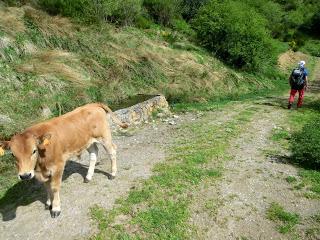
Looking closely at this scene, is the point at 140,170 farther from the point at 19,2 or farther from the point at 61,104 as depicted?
the point at 19,2

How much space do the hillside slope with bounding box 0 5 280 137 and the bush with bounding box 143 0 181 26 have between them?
7606 millimetres

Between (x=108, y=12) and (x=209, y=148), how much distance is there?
14301 millimetres

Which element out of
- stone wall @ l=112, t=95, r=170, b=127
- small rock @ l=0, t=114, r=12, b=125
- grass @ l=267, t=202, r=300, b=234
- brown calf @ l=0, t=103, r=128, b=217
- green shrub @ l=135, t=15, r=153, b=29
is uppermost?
brown calf @ l=0, t=103, r=128, b=217

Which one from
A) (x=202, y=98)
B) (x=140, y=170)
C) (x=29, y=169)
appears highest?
(x=29, y=169)

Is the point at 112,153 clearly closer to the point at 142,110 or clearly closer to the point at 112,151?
the point at 112,151

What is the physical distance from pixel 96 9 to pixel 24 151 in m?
16.9

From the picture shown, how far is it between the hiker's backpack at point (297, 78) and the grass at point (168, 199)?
21.6 ft

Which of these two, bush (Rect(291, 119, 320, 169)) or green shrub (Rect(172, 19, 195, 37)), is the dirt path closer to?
bush (Rect(291, 119, 320, 169))

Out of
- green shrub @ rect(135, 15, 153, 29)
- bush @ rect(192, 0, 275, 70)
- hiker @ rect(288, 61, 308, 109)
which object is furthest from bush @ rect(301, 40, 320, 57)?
hiker @ rect(288, 61, 308, 109)

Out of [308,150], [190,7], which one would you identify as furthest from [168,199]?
[190,7]

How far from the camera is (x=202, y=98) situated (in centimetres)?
1867

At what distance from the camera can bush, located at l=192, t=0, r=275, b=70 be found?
86.1 ft

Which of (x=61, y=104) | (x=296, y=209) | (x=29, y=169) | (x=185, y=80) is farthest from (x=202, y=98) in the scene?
(x=29, y=169)

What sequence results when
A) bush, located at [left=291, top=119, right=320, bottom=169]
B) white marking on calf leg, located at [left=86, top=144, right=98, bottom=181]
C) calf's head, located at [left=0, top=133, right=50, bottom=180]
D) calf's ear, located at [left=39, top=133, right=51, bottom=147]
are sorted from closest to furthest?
calf's head, located at [left=0, top=133, right=50, bottom=180] → calf's ear, located at [left=39, top=133, right=51, bottom=147] → white marking on calf leg, located at [left=86, top=144, right=98, bottom=181] → bush, located at [left=291, top=119, right=320, bottom=169]
